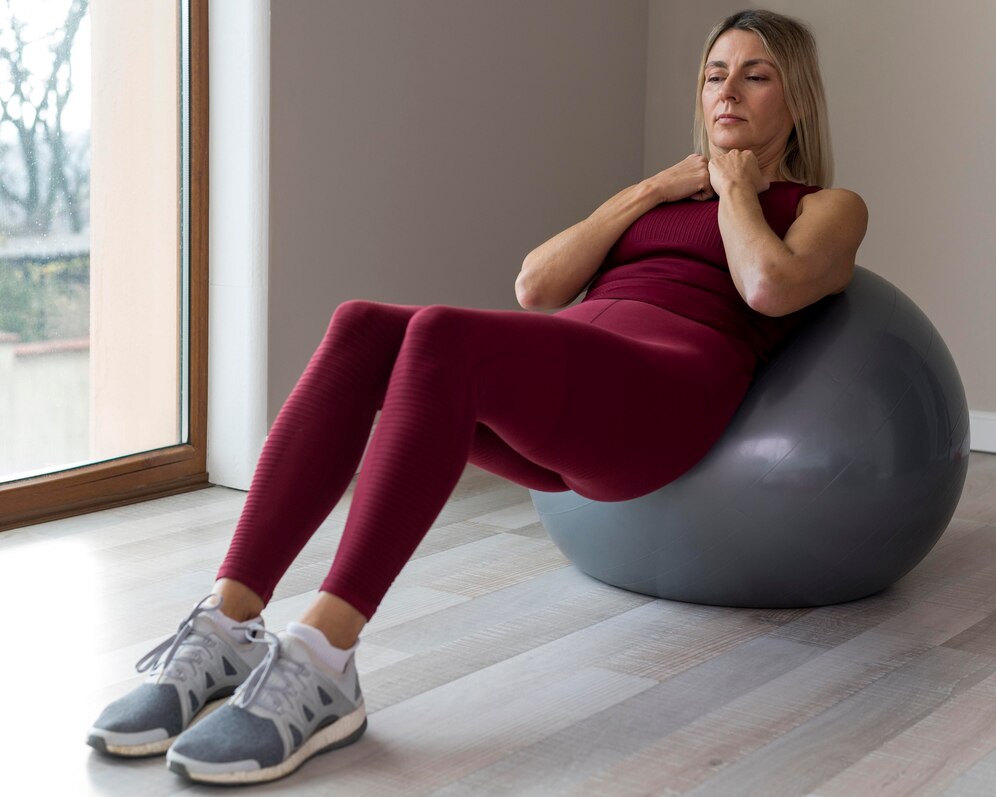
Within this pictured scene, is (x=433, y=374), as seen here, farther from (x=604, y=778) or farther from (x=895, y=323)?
(x=895, y=323)

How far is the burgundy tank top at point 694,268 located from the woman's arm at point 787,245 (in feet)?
0.14

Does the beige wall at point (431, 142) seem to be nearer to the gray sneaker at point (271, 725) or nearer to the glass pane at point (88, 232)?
the glass pane at point (88, 232)

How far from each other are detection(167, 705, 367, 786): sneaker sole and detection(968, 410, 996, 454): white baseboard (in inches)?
103

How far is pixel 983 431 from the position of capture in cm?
360

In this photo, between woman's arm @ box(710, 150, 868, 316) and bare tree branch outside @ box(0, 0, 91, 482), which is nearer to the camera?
woman's arm @ box(710, 150, 868, 316)

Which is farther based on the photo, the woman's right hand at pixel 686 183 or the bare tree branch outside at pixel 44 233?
the bare tree branch outside at pixel 44 233

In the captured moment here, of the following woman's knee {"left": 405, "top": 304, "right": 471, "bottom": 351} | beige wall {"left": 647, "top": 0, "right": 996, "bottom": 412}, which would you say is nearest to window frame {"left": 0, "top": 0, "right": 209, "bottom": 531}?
woman's knee {"left": 405, "top": 304, "right": 471, "bottom": 351}

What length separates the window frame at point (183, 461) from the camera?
2.62m

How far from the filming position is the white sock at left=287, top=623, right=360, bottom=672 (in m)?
1.40

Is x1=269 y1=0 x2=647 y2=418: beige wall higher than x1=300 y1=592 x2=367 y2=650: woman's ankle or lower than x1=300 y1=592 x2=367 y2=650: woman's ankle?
higher

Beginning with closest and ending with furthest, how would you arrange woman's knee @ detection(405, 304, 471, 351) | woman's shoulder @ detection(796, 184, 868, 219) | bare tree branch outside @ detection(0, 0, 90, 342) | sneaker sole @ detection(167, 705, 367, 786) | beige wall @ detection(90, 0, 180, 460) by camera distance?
sneaker sole @ detection(167, 705, 367, 786) → woman's knee @ detection(405, 304, 471, 351) → woman's shoulder @ detection(796, 184, 868, 219) → bare tree branch outside @ detection(0, 0, 90, 342) → beige wall @ detection(90, 0, 180, 460)

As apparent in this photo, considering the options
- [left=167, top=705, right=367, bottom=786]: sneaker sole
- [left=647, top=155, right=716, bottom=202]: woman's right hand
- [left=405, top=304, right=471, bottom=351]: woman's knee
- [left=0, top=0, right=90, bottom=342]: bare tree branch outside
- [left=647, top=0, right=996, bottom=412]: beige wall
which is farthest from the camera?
[left=647, top=0, right=996, bottom=412]: beige wall

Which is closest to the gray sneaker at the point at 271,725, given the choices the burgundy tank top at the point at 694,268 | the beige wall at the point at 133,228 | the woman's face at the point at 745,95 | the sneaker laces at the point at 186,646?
the sneaker laces at the point at 186,646

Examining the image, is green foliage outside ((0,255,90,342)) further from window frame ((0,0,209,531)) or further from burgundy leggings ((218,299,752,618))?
burgundy leggings ((218,299,752,618))
